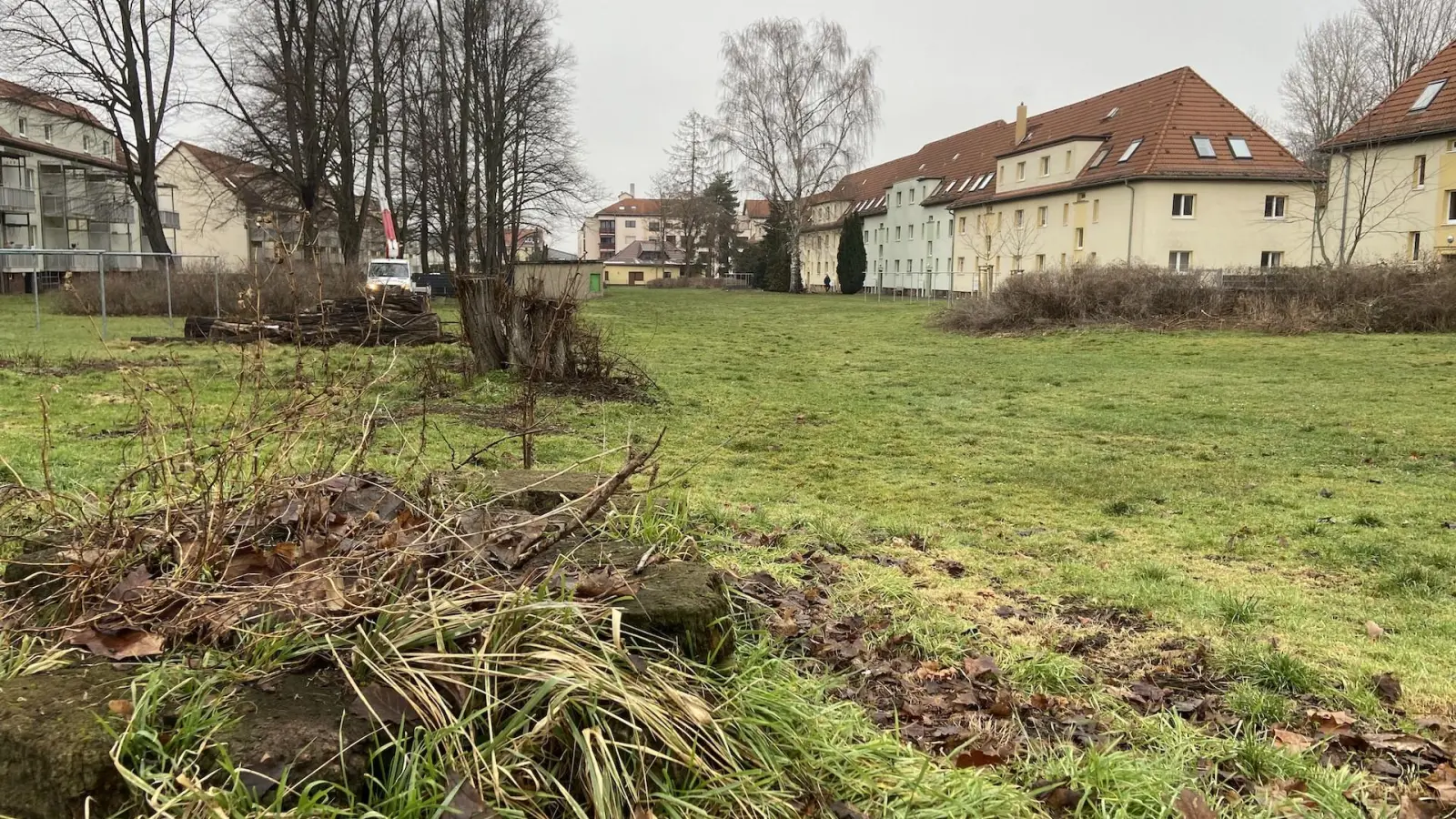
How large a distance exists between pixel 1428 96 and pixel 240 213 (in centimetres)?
4208

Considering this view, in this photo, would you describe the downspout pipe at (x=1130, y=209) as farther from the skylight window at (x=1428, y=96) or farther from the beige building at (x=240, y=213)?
the beige building at (x=240, y=213)

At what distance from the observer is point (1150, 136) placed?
4141 cm

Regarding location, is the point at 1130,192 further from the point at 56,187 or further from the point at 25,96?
the point at 56,187

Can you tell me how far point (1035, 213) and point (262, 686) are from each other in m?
49.5

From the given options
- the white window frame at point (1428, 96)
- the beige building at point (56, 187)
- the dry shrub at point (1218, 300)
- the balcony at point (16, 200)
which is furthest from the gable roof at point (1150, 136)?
the balcony at point (16, 200)

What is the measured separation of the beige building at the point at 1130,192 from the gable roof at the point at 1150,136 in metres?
0.06

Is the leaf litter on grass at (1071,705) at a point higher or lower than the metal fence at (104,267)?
lower

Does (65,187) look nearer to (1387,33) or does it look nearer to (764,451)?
(764,451)

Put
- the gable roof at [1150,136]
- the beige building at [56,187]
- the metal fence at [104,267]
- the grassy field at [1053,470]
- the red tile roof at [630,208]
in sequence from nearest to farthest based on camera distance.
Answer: the grassy field at [1053,470] < the metal fence at [104,267] < the gable roof at [1150,136] < the beige building at [56,187] < the red tile roof at [630,208]

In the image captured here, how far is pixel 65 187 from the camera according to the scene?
177ft

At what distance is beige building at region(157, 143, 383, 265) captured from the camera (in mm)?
8413

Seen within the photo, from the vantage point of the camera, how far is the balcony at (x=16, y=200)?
48.5m

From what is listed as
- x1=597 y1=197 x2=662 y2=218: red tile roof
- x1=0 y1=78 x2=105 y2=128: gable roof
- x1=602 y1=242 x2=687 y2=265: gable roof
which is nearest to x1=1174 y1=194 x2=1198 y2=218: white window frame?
x1=0 y1=78 x2=105 y2=128: gable roof

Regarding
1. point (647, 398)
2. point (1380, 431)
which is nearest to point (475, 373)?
point (647, 398)
